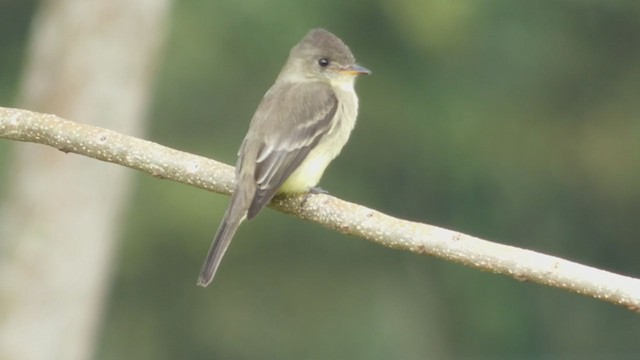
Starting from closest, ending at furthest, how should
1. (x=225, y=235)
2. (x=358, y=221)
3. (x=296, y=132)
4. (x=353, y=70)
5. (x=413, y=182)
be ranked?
(x=358, y=221) → (x=225, y=235) → (x=296, y=132) → (x=353, y=70) → (x=413, y=182)

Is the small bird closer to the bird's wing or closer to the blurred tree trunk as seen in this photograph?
the bird's wing

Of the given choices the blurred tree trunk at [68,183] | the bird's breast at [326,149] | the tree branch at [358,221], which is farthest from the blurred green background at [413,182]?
the tree branch at [358,221]

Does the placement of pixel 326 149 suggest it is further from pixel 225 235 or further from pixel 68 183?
pixel 68 183

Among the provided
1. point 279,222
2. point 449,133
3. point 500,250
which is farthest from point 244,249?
point 500,250

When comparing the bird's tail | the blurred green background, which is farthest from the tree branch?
the blurred green background

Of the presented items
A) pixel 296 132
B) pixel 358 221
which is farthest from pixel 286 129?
pixel 358 221

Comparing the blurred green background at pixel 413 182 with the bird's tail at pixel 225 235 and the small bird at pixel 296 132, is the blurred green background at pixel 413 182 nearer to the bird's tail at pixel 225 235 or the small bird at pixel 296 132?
the small bird at pixel 296 132
